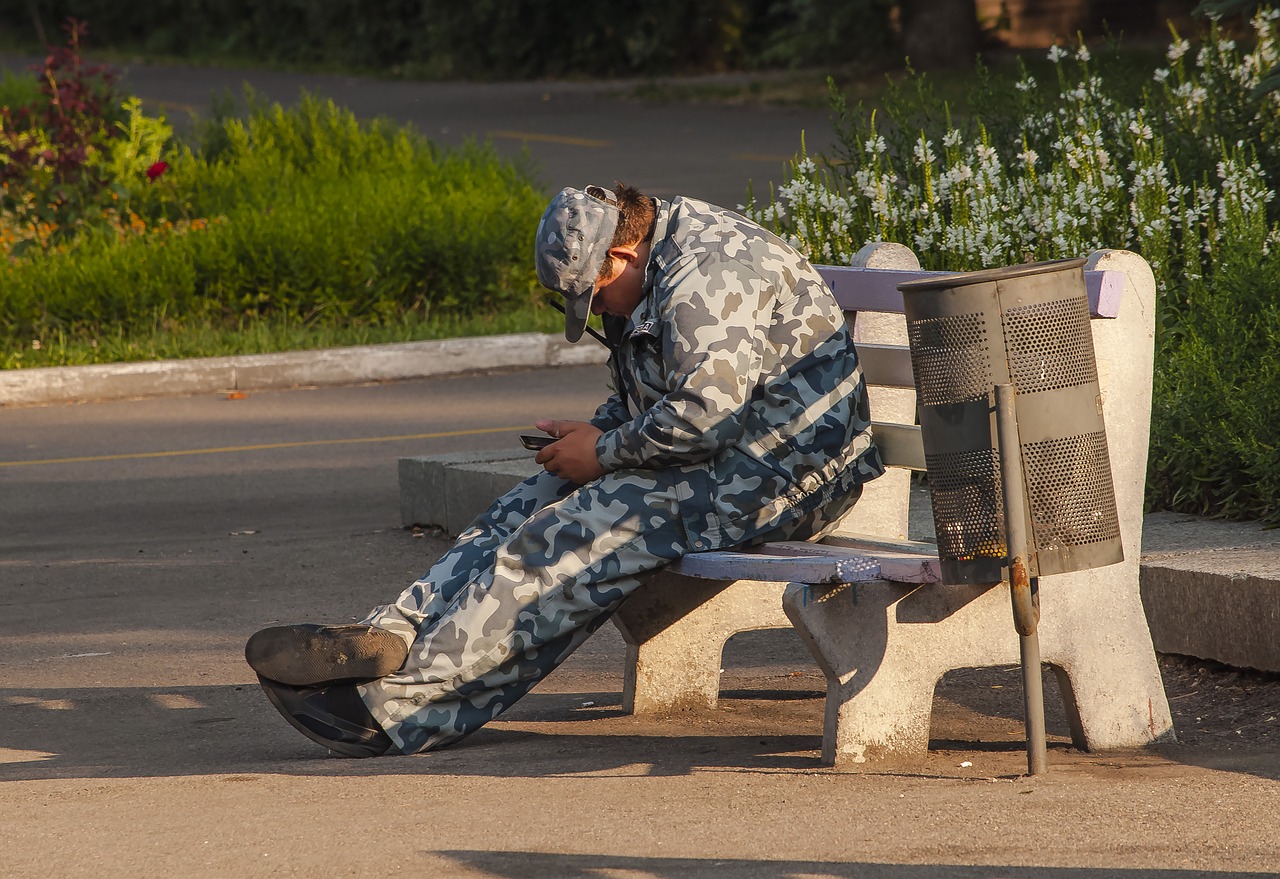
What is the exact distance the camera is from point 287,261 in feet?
38.3

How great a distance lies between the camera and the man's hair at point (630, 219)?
4320mm

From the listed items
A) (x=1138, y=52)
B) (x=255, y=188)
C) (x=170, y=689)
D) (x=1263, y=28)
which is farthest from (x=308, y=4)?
(x=170, y=689)

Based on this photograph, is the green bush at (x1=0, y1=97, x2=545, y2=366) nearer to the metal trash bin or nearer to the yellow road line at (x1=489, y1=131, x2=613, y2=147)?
the metal trash bin

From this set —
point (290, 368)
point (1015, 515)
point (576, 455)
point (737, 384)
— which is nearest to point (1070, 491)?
point (1015, 515)

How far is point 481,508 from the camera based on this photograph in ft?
22.4

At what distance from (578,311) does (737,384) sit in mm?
446

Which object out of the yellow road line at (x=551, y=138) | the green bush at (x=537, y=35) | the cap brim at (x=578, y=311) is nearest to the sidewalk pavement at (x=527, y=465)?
the cap brim at (x=578, y=311)

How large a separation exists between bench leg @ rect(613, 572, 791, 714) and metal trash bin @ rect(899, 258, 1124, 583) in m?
0.99

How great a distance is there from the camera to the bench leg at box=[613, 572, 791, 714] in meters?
4.71

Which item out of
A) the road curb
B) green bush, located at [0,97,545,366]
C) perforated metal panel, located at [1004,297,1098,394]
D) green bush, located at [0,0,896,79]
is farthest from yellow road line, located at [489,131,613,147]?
perforated metal panel, located at [1004,297,1098,394]

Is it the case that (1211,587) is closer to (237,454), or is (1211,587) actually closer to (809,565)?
(809,565)

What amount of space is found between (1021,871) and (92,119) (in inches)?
432

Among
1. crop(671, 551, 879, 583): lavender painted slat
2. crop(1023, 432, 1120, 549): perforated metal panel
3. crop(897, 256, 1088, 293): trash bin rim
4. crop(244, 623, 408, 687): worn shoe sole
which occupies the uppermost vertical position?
crop(897, 256, 1088, 293): trash bin rim

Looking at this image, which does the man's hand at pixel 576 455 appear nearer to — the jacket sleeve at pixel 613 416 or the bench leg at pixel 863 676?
the jacket sleeve at pixel 613 416
